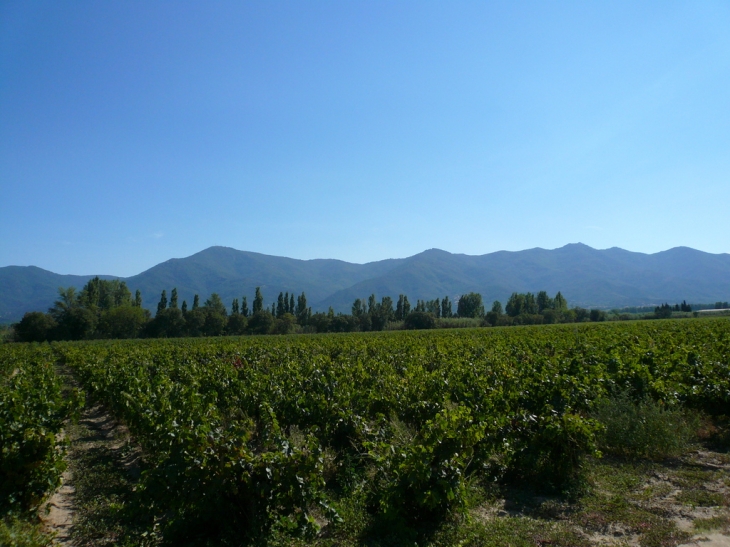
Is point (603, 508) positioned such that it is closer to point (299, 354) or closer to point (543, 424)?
point (543, 424)

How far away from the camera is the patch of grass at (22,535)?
4.89 metres

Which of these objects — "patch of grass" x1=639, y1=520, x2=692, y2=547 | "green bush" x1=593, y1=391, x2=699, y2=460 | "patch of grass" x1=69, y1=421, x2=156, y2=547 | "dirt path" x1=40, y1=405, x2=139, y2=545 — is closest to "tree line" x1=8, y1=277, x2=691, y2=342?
"dirt path" x1=40, y1=405, x2=139, y2=545

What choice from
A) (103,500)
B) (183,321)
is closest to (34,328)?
(183,321)

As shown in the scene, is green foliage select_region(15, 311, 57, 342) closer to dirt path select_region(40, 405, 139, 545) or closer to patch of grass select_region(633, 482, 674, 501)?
dirt path select_region(40, 405, 139, 545)

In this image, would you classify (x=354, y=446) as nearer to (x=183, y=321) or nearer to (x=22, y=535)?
(x=22, y=535)

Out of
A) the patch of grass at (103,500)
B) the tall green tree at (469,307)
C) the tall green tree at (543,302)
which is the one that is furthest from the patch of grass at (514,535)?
the tall green tree at (543,302)

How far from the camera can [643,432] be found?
27.5ft

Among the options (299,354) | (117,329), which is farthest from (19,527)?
(117,329)

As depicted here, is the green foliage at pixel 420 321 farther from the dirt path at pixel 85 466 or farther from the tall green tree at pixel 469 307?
the dirt path at pixel 85 466

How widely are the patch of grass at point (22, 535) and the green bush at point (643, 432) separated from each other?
30.3ft

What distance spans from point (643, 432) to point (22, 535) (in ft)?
32.5

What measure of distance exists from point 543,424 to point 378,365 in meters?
8.50

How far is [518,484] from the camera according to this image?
25.0ft

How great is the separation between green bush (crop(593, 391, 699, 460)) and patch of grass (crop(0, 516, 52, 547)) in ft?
30.3
